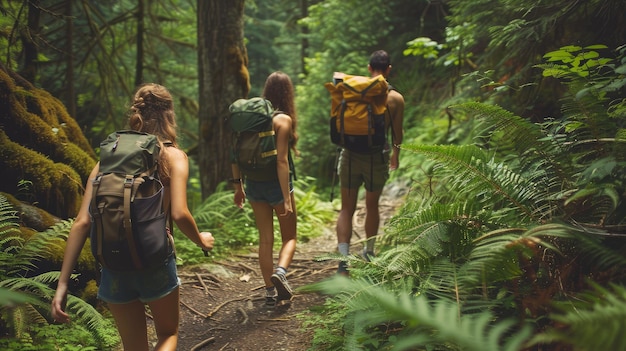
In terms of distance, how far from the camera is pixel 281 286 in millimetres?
4918

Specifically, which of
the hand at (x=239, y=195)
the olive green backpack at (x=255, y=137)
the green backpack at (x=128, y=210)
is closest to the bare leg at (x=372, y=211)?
the olive green backpack at (x=255, y=137)

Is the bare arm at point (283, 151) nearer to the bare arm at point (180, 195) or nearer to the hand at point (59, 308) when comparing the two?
the bare arm at point (180, 195)

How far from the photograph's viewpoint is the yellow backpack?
5.17 meters

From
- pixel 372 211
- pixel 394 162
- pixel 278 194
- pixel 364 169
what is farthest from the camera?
pixel 394 162

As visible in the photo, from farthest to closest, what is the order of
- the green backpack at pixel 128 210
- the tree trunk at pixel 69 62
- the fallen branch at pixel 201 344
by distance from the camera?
the tree trunk at pixel 69 62, the fallen branch at pixel 201 344, the green backpack at pixel 128 210

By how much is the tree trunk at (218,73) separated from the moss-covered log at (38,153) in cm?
223

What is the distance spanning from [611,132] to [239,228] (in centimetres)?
531

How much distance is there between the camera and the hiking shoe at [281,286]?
486 cm

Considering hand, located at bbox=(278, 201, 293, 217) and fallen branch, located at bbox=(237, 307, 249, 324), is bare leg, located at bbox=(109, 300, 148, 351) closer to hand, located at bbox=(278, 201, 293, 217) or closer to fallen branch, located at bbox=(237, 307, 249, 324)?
fallen branch, located at bbox=(237, 307, 249, 324)

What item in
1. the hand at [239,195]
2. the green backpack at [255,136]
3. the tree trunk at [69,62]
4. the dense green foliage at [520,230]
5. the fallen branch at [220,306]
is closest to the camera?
the dense green foliage at [520,230]

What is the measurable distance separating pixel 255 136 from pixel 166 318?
7.29 ft

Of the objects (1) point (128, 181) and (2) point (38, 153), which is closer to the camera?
(1) point (128, 181)

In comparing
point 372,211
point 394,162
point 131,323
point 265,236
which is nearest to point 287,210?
point 265,236

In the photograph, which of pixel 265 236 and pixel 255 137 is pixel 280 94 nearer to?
pixel 255 137
